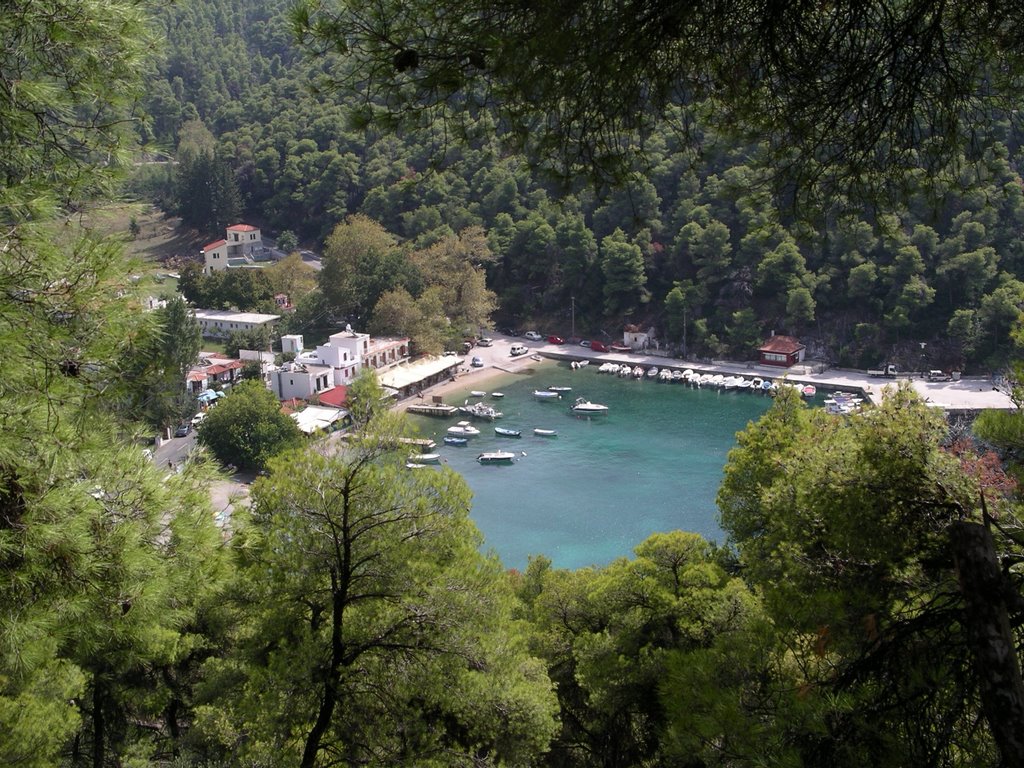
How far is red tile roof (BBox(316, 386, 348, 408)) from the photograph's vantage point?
18641 millimetres

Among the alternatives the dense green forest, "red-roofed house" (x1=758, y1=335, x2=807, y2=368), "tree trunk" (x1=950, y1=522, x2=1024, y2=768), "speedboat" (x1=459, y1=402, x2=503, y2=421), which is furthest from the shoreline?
"tree trunk" (x1=950, y1=522, x2=1024, y2=768)

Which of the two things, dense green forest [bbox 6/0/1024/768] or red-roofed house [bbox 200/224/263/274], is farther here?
red-roofed house [bbox 200/224/263/274]

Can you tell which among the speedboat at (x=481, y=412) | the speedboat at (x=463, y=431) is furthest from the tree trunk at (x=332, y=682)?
the speedboat at (x=481, y=412)

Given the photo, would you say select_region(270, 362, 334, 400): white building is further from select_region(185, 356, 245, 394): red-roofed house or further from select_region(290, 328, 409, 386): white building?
select_region(185, 356, 245, 394): red-roofed house

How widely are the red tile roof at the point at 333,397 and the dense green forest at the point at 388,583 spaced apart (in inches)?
462

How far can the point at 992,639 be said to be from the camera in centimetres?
165

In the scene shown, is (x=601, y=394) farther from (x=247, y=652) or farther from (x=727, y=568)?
(x=247, y=652)

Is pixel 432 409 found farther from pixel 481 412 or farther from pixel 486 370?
pixel 486 370

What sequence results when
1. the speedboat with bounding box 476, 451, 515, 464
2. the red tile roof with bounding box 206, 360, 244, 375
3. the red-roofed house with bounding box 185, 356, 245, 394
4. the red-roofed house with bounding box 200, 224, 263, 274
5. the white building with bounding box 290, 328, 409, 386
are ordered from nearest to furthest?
the speedboat with bounding box 476, 451, 515, 464, the red-roofed house with bounding box 185, 356, 245, 394, the red tile roof with bounding box 206, 360, 244, 375, the white building with bounding box 290, 328, 409, 386, the red-roofed house with bounding box 200, 224, 263, 274

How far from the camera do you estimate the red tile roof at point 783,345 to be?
2219 centimetres

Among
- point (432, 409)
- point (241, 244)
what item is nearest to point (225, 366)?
point (432, 409)

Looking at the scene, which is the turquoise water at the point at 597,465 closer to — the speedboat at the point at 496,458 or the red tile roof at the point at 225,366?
the speedboat at the point at 496,458

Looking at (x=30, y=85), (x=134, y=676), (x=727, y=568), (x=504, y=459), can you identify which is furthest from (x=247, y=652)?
(x=504, y=459)

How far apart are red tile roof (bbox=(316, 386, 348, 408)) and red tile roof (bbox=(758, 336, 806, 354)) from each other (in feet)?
34.3
